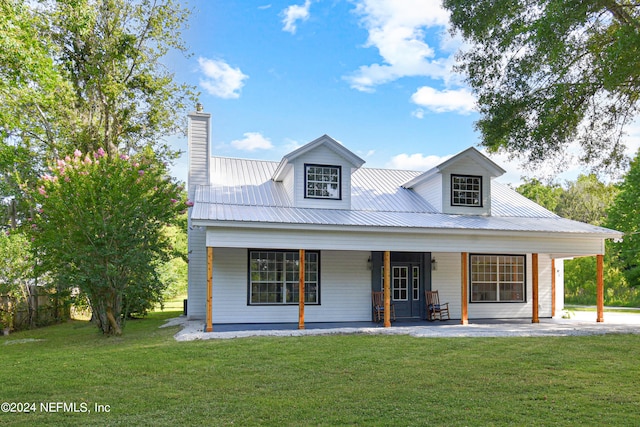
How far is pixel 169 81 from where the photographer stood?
63.0ft

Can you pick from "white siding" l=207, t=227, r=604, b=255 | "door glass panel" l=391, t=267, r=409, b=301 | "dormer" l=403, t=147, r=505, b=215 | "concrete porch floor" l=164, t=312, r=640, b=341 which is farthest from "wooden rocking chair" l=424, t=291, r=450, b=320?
"dormer" l=403, t=147, r=505, b=215

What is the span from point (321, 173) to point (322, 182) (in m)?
0.27

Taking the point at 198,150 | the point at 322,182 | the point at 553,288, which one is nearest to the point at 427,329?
the point at 322,182

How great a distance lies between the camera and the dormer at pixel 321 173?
1451 centimetres

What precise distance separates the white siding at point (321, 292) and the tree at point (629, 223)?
19184 millimetres

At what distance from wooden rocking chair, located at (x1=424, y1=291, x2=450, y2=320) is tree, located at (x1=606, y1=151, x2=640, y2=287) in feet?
55.4

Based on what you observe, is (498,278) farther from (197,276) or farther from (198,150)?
(198,150)

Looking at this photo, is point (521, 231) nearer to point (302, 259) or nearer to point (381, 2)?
point (302, 259)

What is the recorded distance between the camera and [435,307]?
47.8 ft

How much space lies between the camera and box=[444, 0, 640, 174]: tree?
944 cm

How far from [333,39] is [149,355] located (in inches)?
501

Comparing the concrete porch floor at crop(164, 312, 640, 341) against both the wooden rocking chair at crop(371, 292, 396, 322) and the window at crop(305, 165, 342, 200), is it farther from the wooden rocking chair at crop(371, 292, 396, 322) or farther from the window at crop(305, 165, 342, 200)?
the window at crop(305, 165, 342, 200)

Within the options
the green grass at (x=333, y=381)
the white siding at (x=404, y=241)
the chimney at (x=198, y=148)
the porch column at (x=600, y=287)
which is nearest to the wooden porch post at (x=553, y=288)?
the porch column at (x=600, y=287)

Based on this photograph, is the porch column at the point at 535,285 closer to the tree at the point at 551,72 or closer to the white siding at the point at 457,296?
the white siding at the point at 457,296
